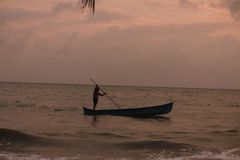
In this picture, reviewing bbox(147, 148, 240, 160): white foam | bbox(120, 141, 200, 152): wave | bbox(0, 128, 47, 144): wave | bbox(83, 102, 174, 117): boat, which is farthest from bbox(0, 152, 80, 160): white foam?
bbox(83, 102, 174, 117): boat

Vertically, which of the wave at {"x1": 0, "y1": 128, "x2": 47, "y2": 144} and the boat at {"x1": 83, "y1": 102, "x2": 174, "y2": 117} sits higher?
the wave at {"x1": 0, "y1": 128, "x2": 47, "y2": 144}

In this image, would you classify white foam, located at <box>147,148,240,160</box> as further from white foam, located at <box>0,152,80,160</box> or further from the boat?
the boat

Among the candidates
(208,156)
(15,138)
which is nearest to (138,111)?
(15,138)

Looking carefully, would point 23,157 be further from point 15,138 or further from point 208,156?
point 208,156

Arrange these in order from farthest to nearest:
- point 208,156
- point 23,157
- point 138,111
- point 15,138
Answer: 1. point 138,111
2. point 15,138
3. point 208,156
4. point 23,157

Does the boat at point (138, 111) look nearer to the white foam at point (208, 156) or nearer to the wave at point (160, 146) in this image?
the wave at point (160, 146)

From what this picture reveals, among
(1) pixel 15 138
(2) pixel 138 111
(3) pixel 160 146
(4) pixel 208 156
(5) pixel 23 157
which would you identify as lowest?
(2) pixel 138 111

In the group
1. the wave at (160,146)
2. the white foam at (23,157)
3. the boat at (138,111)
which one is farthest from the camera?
the boat at (138,111)

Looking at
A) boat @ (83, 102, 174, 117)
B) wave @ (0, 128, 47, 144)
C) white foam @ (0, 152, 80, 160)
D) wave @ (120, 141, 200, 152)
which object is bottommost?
boat @ (83, 102, 174, 117)

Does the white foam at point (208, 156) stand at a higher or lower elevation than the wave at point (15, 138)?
higher

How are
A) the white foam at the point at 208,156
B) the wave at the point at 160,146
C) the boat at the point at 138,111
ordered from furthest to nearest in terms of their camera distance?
the boat at the point at 138,111 < the wave at the point at 160,146 < the white foam at the point at 208,156

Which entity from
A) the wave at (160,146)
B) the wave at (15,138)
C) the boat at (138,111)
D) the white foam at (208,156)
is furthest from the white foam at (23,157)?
the boat at (138,111)

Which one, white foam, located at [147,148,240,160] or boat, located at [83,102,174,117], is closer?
white foam, located at [147,148,240,160]

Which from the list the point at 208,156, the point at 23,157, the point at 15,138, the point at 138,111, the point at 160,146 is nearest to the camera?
the point at 23,157
